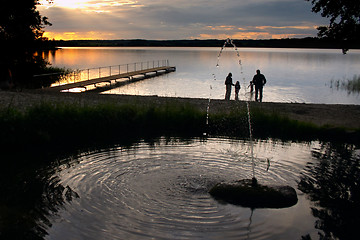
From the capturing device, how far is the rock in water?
304 inches

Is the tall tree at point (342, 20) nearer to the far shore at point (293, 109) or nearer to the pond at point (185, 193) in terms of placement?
the far shore at point (293, 109)

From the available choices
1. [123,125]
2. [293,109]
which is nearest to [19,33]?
[123,125]

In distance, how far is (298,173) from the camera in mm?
9578

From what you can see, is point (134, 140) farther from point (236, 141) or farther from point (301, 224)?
point (301, 224)

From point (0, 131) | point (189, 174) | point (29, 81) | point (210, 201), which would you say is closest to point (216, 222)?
point (210, 201)

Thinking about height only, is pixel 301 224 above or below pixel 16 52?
below

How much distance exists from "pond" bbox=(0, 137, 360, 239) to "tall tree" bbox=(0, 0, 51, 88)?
20039mm

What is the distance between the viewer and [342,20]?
65.0 ft

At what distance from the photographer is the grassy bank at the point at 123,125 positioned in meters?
11.9

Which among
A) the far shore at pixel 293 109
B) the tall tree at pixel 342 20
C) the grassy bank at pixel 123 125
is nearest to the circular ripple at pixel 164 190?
the grassy bank at pixel 123 125

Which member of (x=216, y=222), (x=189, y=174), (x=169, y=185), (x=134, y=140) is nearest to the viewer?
(x=216, y=222)

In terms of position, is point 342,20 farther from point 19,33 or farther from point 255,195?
point 19,33

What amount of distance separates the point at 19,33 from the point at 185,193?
24.4 metres

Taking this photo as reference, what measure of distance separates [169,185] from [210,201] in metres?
1.19
